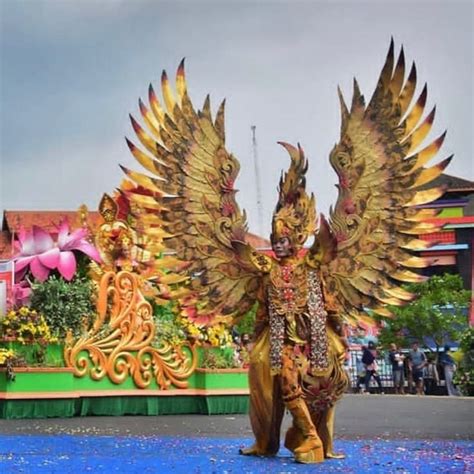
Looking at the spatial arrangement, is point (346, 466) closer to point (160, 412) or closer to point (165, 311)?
point (160, 412)

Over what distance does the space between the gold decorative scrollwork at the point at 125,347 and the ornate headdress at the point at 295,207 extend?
7.44 m

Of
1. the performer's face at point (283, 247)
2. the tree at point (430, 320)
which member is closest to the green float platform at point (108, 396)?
the performer's face at point (283, 247)

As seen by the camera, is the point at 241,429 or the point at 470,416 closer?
the point at 241,429

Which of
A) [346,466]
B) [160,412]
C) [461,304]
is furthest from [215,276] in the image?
[461,304]

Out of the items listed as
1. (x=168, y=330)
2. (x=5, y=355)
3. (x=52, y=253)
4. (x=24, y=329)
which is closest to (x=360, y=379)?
(x=168, y=330)

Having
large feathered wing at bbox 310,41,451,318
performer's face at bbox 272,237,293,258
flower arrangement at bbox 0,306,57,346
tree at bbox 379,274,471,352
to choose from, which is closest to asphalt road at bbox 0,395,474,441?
flower arrangement at bbox 0,306,57,346

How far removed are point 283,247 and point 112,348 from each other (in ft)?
25.1

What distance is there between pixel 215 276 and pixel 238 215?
55cm

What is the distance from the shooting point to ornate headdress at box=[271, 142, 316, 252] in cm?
726

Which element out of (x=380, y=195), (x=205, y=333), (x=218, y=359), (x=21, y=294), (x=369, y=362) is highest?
(x=380, y=195)

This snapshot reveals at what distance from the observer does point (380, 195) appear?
24.4 feet

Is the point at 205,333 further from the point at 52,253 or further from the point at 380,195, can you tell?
the point at 380,195

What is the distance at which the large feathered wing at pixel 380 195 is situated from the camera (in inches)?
290

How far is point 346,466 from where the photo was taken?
6758 mm
